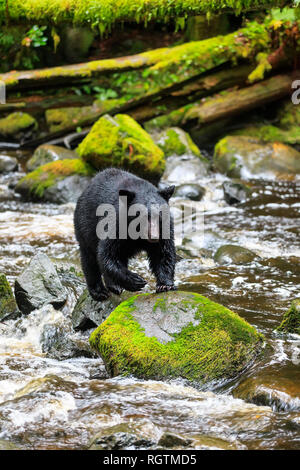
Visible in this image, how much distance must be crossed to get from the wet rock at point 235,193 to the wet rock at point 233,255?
111 inches

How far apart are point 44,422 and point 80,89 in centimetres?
1103

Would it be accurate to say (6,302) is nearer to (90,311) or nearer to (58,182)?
(90,311)

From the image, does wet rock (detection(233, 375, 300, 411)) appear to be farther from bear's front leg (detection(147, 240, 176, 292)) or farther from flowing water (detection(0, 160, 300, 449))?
bear's front leg (detection(147, 240, 176, 292))

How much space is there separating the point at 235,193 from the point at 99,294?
206 inches

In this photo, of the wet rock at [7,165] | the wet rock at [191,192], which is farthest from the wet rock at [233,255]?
the wet rock at [7,165]

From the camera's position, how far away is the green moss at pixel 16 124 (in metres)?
14.0

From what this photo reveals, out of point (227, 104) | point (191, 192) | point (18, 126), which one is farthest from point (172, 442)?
point (18, 126)

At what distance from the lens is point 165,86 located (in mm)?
13570

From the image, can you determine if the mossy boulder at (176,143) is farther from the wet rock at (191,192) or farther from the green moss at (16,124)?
the green moss at (16,124)

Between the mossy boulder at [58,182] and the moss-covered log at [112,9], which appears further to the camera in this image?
the mossy boulder at [58,182]

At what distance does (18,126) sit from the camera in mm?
14039
